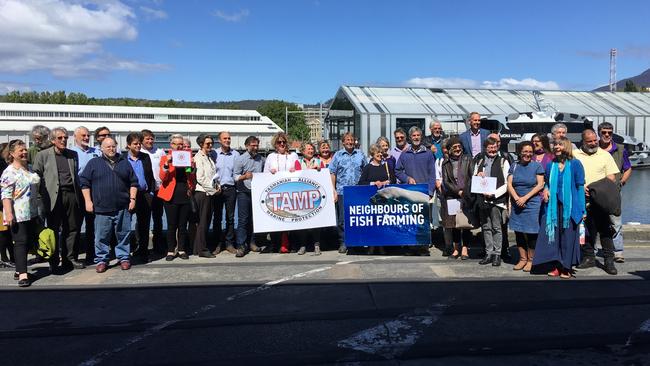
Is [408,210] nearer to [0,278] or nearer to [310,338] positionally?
[310,338]

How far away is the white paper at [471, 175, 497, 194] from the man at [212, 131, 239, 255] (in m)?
3.66

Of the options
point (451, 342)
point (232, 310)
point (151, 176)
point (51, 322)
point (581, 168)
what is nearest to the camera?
point (451, 342)

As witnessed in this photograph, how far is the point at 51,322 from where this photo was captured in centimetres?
500

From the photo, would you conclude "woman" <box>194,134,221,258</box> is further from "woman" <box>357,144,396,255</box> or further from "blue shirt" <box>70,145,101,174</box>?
"woman" <box>357,144,396,255</box>

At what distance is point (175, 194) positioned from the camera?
7.67m

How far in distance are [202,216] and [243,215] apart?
0.65 meters

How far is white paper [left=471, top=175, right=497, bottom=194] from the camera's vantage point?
704 centimetres

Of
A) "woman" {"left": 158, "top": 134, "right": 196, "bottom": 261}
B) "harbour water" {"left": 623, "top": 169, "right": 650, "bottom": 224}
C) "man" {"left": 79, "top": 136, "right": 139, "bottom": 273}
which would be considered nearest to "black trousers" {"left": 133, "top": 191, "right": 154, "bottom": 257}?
"woman" {"left": 158, "top": 134, "right": 196, "bottom": 261}

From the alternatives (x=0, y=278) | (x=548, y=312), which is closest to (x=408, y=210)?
(x=548, y=312)

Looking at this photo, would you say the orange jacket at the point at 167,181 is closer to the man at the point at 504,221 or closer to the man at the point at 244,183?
the man at the point at 244,183

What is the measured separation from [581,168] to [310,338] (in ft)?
13.5

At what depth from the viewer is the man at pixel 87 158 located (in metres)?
7.63

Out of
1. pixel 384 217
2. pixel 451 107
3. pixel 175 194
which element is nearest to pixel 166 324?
pixel 175 194

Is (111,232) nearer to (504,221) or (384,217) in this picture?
(384,217)
